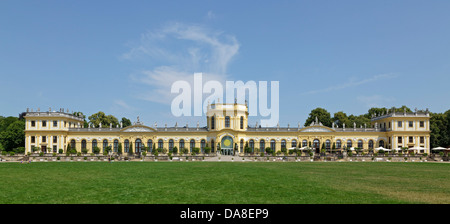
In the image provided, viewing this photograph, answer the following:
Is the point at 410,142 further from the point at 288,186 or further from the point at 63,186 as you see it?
the point at 63,186

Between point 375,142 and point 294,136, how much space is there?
15469mm

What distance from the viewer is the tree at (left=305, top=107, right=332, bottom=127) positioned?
8750 centimetres

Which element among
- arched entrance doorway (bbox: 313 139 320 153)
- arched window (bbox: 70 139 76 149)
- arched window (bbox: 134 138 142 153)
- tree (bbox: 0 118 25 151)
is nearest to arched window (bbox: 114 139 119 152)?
arched window (bbox: 134 138 142 153)

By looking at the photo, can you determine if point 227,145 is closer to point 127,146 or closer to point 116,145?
point 127,146

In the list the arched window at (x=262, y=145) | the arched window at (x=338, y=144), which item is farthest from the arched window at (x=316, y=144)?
the arched window at (x=262, y=145)

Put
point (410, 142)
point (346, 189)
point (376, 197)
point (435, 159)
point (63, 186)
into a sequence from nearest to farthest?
1. point (376, 197)
2. point (346, 189)
3. point (63, 186)
4. point (435, 159)
5. point (410, 142)

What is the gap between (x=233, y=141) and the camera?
70.9 metres

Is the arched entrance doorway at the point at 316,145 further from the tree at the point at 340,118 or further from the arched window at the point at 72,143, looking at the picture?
the arched window at the point at 72,143

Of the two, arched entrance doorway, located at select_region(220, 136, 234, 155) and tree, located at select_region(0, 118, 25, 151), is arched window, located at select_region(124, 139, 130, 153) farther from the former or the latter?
tree, located at select_region(0, 118, 25, 151)

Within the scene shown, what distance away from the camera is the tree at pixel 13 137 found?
73.6 metres

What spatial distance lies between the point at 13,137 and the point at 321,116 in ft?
211
